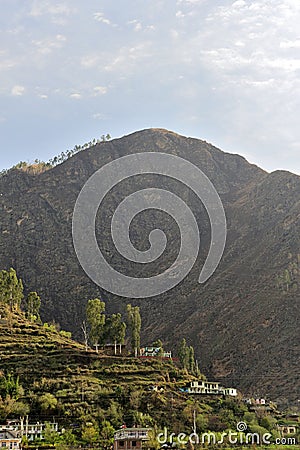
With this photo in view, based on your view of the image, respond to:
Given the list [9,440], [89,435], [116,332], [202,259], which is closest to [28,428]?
[9,440]

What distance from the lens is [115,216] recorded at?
405 feet

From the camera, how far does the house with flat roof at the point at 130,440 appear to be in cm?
3788

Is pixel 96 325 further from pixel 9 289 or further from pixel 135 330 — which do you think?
pixel 9 289

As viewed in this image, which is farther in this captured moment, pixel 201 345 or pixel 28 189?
pixel 28 189

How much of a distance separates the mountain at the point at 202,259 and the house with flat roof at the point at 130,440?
27457 mm

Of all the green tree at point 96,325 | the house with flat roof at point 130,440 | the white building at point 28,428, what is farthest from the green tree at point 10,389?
the green tree at point 96,325

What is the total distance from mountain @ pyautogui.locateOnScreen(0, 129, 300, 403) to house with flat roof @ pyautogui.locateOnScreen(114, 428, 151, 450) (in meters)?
27.5

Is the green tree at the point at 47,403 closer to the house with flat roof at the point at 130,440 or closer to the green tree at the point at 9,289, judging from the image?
the house with flat roof at the point at 130,440

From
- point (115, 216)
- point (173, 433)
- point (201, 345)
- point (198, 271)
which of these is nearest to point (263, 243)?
point (198, 271)

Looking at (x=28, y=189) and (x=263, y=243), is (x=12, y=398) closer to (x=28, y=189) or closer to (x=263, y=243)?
(x=263, y=243)

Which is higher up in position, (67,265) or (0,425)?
(67,265)

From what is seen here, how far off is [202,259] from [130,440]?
69.2 m

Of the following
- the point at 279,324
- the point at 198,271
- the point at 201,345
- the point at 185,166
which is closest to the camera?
the point at 279,324

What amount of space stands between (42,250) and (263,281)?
42594mm
